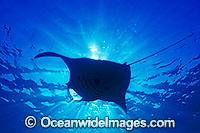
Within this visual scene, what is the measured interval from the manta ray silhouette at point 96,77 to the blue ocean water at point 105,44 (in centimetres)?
201

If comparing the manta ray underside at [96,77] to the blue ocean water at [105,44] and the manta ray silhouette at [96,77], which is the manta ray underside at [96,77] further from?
the blue ocean water at [105,44]

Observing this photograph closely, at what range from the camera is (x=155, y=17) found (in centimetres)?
747

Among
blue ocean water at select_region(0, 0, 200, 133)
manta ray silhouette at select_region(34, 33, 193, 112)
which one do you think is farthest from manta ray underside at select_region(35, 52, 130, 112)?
blue ocean water at select_region(0, 0, 200, 133)

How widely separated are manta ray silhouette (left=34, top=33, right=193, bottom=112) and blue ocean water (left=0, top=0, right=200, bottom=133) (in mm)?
2012

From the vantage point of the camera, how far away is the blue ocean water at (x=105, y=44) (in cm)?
729

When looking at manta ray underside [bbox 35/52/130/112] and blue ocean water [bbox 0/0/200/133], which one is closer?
manta ray underside [bbox 35/52/130/112]

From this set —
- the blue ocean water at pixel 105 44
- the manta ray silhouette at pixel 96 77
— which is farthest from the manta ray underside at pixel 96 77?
the blue ocean water at pixel 105 44

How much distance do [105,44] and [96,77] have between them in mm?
2343

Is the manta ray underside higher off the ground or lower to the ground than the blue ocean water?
lower

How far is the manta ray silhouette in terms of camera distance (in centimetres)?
629

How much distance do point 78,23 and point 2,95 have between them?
1211 cm

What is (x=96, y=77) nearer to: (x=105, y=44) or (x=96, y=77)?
(x=96, y=77)

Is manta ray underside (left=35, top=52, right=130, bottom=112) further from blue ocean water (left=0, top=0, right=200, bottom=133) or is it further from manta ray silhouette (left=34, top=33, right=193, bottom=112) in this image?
blue ocean water (left=0, top=0, right=200, bottom=133)

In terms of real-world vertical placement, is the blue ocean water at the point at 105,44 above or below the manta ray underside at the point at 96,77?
above
